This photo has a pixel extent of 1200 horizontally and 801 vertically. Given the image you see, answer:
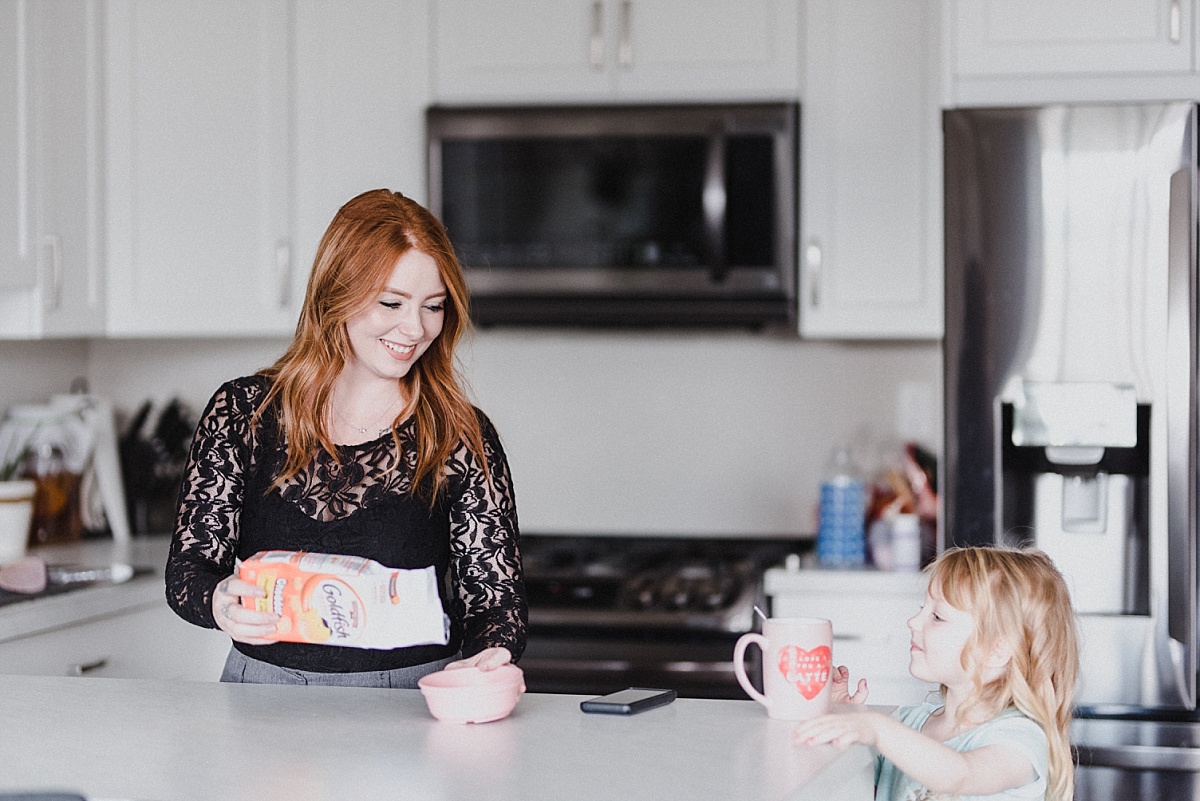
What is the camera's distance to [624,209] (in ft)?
9.50

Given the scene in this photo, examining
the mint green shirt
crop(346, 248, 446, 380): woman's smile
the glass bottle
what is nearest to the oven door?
the glass bottle

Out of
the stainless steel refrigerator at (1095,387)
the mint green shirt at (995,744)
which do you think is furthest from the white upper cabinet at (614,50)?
the mint green shirt at (995,744)

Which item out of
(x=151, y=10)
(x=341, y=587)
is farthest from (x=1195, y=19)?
(x=151, y=10)

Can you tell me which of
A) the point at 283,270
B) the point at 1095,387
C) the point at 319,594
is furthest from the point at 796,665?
the point at 283,270

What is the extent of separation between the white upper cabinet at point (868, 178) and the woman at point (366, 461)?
1.32 meters

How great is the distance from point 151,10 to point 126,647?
142 centimetres

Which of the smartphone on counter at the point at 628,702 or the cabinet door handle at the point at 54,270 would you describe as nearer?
the smartphone on counter at the point at 628,702

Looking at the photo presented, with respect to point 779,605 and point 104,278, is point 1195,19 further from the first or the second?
point 104,278

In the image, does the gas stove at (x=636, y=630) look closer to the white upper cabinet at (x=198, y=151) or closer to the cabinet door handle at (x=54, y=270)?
the white upper cabinet at (x=198, y=151)

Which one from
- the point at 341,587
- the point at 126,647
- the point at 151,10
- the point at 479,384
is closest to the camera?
the point at 341,587

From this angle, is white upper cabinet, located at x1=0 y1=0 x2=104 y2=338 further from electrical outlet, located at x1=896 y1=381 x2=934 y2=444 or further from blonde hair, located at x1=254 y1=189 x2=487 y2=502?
electrical outlet, located at x1=896 y1=381 x2=934 y2=444

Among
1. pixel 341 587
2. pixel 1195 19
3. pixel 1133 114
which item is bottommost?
pixel 341 587

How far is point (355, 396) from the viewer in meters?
1.83

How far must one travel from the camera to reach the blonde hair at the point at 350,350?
170 cm
